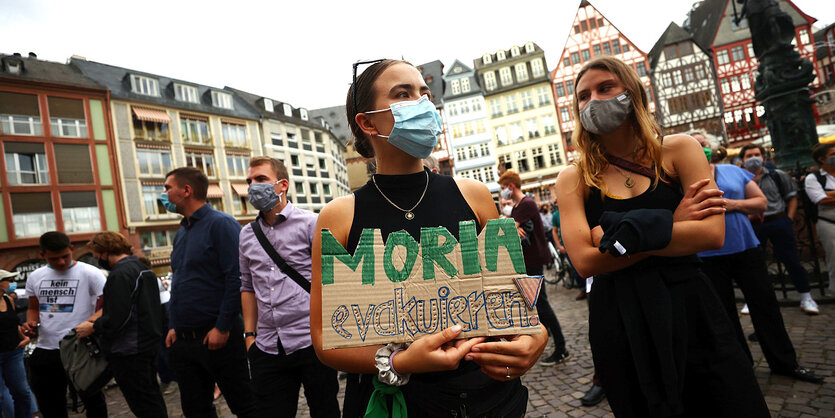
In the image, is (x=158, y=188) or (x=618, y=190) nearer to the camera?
(x=618, y=190)

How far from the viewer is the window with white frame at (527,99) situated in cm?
4059

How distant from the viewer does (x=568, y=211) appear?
6.57ft

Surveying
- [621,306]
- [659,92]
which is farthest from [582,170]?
[659,92]

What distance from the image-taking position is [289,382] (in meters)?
2.81

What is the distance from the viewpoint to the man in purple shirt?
2740mm

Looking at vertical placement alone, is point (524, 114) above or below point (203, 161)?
above

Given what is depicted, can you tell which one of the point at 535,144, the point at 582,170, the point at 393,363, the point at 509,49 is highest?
the point at 509,49

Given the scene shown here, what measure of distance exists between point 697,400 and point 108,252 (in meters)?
5.13

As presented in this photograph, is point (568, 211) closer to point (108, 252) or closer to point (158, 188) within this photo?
point (108, 252)

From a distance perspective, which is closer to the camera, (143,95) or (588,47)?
(143,95)

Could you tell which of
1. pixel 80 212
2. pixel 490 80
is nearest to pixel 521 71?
pixel 490 80

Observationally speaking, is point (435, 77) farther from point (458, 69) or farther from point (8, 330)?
point (8, 330)

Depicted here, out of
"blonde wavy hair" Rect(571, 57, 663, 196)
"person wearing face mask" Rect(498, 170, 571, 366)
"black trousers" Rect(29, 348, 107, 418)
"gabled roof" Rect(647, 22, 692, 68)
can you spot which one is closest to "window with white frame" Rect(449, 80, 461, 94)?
"gabled roof" Rect(647, 22, 692, 68)

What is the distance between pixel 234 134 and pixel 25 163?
14622 millimetres
